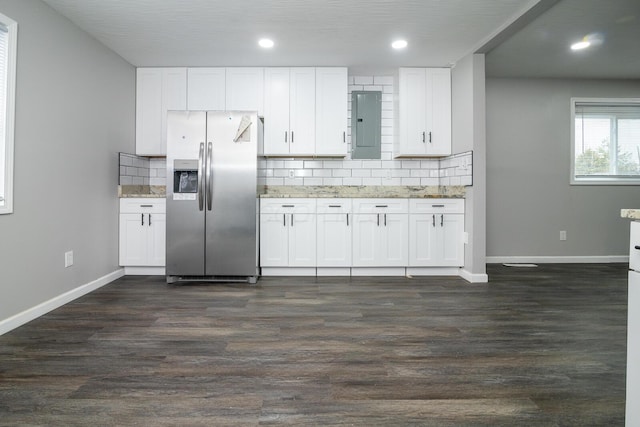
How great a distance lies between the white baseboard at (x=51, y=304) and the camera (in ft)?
8.19

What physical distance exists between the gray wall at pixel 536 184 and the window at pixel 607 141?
0.76ft

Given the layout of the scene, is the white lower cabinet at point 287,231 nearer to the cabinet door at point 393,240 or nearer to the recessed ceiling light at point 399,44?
the cabinet door at point 393,240

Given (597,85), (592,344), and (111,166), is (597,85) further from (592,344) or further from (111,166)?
(111,166)

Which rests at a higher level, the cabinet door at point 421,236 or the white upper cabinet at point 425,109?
the white upper cabinet at point 425,109

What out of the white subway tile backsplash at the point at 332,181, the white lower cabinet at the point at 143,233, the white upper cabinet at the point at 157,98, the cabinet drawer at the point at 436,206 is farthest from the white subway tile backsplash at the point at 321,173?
the white lower cabinet at the point at 143,233

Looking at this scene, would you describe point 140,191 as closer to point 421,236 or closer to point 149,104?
point 149,104

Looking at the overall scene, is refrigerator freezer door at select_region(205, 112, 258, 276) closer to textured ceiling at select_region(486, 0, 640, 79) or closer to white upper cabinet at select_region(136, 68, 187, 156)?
white upper cabinet at select_region(136, 68, 187, 156)

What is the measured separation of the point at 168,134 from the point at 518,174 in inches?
180

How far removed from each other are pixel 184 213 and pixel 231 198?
53 cm

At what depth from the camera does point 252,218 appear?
3922 mm

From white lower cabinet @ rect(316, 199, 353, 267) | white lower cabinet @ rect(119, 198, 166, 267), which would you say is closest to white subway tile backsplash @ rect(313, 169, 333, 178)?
white lower cabinet @ rect(316, 199, 353, 267)

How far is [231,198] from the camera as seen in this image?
154 inches

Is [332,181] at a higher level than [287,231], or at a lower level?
higher

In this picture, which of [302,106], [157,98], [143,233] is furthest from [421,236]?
[157,98]
